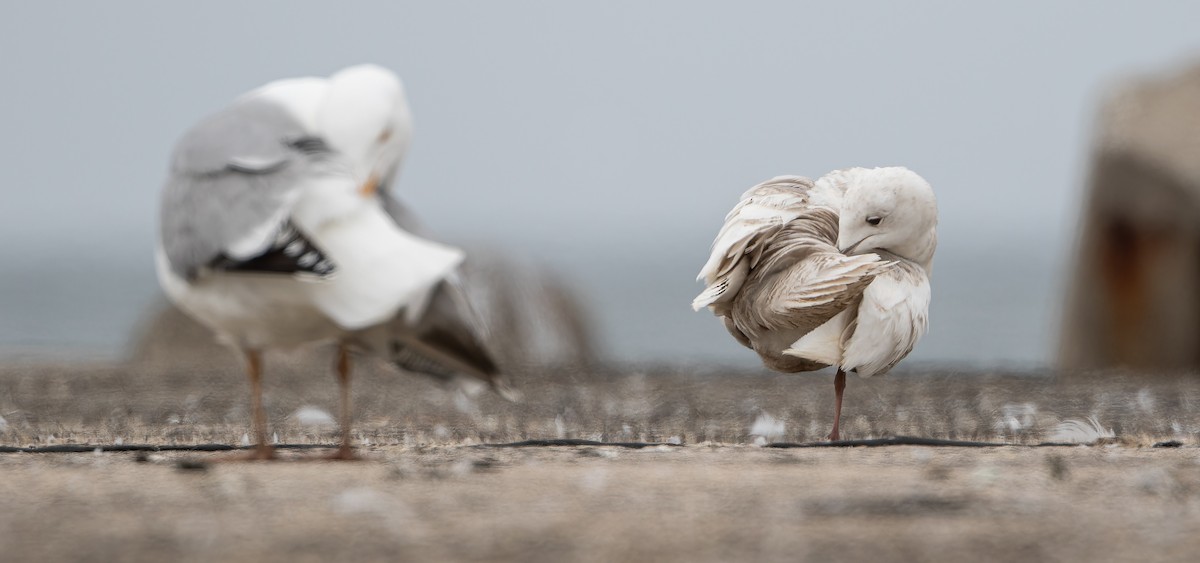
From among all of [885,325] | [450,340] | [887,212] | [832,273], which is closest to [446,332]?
[450,340]

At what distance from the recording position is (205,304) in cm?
419

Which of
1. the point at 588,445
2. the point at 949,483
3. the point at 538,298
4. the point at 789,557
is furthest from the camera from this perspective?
the point at 538,298

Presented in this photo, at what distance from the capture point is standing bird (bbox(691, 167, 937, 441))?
17.1ft

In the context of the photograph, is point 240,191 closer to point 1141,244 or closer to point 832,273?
point 832,273

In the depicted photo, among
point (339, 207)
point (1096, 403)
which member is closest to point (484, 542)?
point (339, 207)

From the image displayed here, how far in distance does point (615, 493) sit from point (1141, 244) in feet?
29.0

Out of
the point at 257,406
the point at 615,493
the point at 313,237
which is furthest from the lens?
the point at 257,406

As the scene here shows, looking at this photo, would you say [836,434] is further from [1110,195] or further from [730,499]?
[1110,195]

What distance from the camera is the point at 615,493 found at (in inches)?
150

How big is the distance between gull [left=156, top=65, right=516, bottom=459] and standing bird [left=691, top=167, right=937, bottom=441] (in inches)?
59.2

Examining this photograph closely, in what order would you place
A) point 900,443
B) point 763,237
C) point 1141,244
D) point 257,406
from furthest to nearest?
point 1141,244, point 763,237, point 900,443, point 257,406

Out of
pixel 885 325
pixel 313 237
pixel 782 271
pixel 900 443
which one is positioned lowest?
pixel 900 443

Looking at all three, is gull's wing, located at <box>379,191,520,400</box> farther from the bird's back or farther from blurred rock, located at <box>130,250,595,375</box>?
blurred rock, located at <box>130,250,595,375</box>

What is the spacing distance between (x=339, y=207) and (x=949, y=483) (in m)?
1.89
